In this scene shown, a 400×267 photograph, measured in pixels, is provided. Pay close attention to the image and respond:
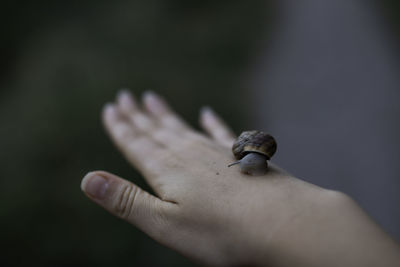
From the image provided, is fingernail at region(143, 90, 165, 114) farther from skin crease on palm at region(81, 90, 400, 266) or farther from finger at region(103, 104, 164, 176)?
skin crease on palm at region(81, 90, 400, 266)

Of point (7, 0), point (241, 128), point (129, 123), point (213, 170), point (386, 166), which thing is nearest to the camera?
point (213, 170)

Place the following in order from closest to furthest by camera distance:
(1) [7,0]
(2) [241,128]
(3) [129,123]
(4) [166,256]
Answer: (3) [129,123], (4) [166,256], (2) [241,128], (1) [7,0]

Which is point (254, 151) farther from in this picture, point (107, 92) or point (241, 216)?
point (107, 92)

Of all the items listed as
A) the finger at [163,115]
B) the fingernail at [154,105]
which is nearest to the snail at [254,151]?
the finger at [163,115]

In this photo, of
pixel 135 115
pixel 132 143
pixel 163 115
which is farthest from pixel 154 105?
pixel 132 143

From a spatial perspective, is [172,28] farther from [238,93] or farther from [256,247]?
[256,247]

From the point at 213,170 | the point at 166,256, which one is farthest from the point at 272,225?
the point at 166,256

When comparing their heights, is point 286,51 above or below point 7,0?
above

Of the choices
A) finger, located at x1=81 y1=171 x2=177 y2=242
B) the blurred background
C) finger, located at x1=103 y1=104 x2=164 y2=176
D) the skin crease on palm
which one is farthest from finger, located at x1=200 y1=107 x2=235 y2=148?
finger, located at x1=81 y1=171 x2=177 y2=242
